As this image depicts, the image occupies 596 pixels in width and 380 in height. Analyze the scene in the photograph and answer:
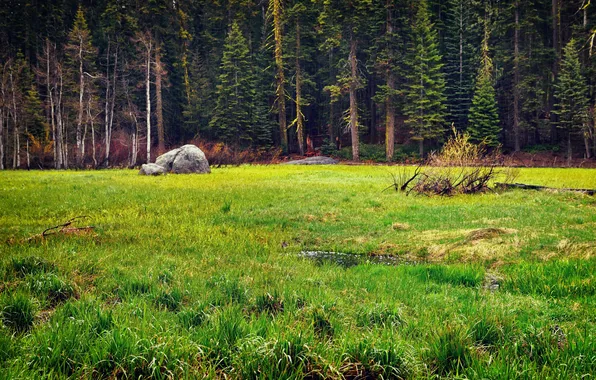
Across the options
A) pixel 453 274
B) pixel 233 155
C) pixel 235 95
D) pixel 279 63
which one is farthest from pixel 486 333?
pixel 235 95

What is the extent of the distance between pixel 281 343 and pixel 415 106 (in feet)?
148

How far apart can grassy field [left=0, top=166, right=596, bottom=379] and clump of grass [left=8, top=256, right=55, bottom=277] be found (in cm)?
3

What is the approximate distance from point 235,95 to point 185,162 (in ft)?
75.6

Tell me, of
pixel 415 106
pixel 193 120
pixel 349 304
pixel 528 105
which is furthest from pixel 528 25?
pixel 349 304

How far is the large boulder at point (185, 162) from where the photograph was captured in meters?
28.2

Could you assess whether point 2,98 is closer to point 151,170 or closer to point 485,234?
point 151,170

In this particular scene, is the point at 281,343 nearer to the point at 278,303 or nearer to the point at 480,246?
the point at 278,303

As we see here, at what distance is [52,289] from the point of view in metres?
4.89

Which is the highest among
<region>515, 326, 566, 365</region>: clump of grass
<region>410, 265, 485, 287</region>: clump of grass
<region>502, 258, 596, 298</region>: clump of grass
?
<region>515, 326, 566, 365</region>: clump of grass

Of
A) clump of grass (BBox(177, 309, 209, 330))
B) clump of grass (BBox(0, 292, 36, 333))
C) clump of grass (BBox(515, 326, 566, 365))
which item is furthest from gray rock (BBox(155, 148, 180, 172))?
clump of grass (BBox(515, 326, 566, 365))

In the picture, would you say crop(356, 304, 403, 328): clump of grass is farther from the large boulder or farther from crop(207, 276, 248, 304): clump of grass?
the large boulder

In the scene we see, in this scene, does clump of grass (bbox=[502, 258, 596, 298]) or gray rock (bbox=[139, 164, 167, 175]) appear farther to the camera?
gray rock (bbox=[139, 164, 167, 175])

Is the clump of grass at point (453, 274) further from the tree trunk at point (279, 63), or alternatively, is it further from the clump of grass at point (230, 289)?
the tree trunk at point (279, 63)

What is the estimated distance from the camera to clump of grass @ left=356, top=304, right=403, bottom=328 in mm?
4082
